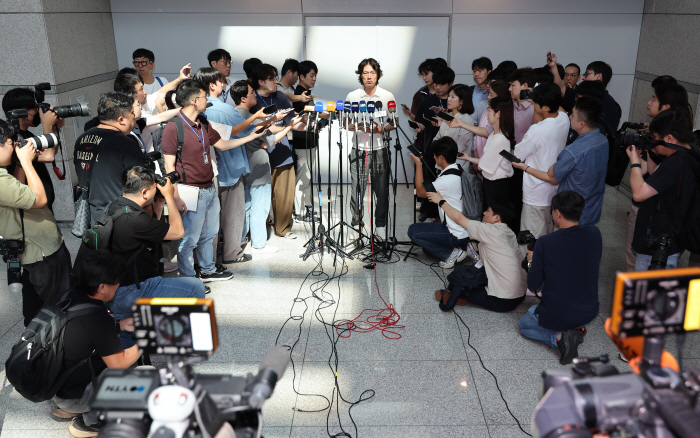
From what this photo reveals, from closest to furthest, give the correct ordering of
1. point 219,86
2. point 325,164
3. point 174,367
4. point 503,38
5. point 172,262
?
point 174,367
point 219,86
point 172,262
point 503,38
point 325,164

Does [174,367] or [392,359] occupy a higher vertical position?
[174,367]

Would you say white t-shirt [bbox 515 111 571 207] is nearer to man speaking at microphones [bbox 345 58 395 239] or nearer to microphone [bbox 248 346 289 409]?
man speaking at microphones [bbox 345 58 395 239]

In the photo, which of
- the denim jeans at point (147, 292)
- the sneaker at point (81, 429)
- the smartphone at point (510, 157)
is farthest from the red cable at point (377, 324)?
the sneaker at point (81, 429)

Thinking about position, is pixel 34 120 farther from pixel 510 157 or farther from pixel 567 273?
pixel 567 273

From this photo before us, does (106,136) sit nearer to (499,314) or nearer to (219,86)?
(219,86)

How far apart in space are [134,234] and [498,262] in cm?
230

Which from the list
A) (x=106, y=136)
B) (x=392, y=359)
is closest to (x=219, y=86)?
(x=106, y=136)

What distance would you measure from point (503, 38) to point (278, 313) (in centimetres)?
464

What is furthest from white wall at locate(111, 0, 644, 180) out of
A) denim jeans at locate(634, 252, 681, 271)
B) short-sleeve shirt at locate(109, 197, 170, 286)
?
short-sleeve shirt at locate(109, 197, 170, 286)

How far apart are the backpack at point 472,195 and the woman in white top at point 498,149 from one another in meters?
0.10

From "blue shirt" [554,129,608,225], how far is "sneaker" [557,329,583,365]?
101 centimetres

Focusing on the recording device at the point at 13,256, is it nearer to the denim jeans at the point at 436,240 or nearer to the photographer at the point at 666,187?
the denim jeans at the point at 436,240

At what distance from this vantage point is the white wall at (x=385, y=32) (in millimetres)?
6609

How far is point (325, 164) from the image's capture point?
23.5ft
